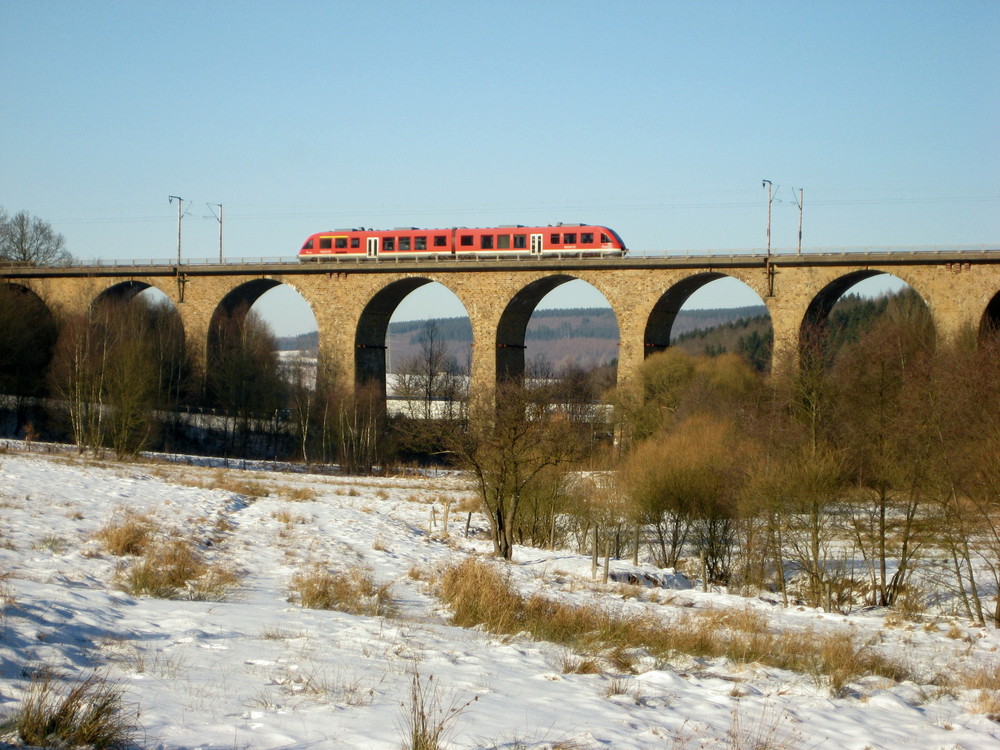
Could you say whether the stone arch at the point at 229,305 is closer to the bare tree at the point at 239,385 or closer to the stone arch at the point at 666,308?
the bare tree at the point at 239,385

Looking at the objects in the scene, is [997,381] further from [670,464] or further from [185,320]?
[185,320]

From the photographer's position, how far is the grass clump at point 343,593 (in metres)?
7.70

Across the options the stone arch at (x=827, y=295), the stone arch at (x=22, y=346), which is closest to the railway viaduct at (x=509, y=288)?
the stone arch at (x=827, y=295)

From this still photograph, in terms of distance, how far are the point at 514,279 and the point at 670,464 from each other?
16.9 meters

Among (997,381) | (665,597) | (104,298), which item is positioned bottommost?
(665,597)

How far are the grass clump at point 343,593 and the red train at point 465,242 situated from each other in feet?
91.2

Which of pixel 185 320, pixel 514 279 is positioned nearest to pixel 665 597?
pixel 514 279

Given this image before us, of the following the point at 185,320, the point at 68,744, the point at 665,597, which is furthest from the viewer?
the point at 185,320

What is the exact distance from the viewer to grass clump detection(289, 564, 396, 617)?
770 cm

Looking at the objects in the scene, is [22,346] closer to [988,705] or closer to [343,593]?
[343,593]

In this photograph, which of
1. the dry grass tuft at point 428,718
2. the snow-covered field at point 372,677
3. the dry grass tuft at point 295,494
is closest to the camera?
the dry grass tuft at point 428,718

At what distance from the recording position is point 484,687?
17.6 feet

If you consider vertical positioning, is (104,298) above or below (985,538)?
above

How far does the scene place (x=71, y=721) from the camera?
3.86 metres
